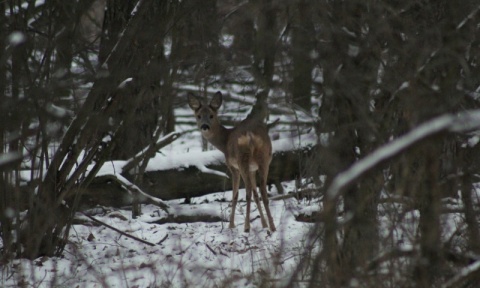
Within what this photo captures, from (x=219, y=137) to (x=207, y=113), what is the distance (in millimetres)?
536

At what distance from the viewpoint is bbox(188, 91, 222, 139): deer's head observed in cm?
1095

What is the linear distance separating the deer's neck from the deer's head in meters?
0.02

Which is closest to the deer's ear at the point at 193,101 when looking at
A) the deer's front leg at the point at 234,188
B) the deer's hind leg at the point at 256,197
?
the deer's front leg at the point at 234,188

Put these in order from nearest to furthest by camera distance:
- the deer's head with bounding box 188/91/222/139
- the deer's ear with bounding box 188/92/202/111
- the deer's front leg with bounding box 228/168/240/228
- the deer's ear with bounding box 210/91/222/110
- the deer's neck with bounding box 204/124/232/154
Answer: the deer's front leg with bounding box 228/168/240/228 → the deer's neck with bounding box 204/124/232/154 → the deer's head with bounding box 188/91/222/139 → the deer's ear with bounding box 210/91/222/110 → the deer's ear with bounding box 188/92/202/111

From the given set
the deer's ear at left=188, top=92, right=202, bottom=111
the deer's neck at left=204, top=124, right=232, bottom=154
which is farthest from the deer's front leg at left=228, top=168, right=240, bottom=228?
the deer's ear at left=188, top=92, right=202, bottom=111

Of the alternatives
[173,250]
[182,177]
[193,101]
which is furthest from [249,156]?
[173,250]

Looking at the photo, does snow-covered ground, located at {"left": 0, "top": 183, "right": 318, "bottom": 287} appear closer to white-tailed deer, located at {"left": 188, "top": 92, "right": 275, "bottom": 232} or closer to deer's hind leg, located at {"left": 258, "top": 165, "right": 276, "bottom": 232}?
deer's hind leg, located at {"left": 258, "top": 165, "right": 276, "bottom": 232}

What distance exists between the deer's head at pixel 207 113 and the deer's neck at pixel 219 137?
2 cm

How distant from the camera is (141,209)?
33.3 feet

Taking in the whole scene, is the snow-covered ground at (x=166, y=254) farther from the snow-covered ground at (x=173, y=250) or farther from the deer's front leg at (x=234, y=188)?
the deer's front leg at (x=234, y=188)

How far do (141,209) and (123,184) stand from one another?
1098 mm

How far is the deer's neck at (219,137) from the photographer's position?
1075 centimetres

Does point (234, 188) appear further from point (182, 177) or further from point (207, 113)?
point (207, 113)

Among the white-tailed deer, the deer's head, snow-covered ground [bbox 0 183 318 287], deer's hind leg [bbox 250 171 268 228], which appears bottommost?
snow-covered ground [bbox 0 183 318 287]
